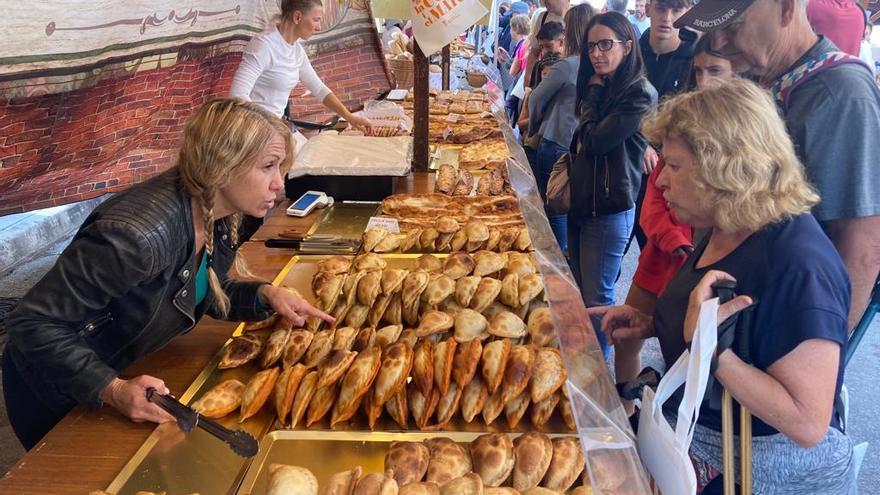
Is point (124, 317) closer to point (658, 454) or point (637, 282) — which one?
point (658, 454)

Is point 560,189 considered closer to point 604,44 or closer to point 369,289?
point 604,44

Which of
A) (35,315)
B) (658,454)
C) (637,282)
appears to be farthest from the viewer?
(637,282)

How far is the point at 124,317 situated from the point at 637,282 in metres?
1.95

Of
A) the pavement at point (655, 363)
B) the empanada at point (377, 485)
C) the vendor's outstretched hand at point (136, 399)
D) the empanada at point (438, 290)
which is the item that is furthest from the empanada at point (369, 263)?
the pavement at point (655, 363)

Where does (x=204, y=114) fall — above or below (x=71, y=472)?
above

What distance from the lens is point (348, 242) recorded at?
2703 mm

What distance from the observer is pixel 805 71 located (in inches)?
78.1

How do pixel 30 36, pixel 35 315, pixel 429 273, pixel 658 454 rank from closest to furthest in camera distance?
pixel 658 454 < pixel 35 315 < pixel 429 273 < pixel 30 36

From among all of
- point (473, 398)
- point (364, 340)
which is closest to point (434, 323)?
point (364, 340)

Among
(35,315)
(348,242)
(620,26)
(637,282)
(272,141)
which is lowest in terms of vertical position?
(637,282)

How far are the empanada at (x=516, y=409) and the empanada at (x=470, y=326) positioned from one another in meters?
0.24

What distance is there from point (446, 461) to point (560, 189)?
2.86 m

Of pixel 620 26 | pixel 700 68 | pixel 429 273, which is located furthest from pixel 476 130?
pixel 429 273

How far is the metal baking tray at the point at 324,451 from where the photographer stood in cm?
139
